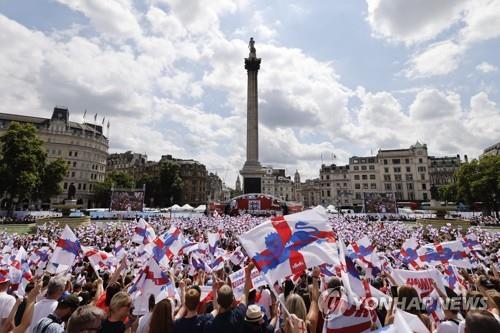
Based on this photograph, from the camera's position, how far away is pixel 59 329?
346cm

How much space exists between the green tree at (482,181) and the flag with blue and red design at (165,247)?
61.5m

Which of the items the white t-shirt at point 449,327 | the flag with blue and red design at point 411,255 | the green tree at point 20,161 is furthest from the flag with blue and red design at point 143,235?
the green tree at point 20,161

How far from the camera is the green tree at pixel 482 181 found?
2138 inches

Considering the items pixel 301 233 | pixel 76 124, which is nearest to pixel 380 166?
pixel 76 124

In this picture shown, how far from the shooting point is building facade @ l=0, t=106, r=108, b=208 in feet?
281

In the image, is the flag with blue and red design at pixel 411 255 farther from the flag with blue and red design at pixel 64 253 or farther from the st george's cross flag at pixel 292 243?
the flag with blue and red design at pixel 64 253

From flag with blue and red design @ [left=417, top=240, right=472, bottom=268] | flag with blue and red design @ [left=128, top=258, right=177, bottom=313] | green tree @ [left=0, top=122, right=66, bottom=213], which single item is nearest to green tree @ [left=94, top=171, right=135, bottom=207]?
green tree @ [left=0, top=122, right=66, bottom=213]

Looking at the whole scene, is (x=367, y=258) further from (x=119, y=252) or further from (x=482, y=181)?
(x=482, y=181)

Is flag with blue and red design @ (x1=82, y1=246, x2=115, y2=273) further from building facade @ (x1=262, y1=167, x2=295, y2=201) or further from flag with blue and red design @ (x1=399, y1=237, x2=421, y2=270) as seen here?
building facade @ (x1=262, y1=167, x2=295, y2=201)

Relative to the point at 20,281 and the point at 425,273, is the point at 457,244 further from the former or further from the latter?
the point at 20,281

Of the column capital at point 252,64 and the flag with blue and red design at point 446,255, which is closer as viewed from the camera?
the flag with blue and red design at point 446,255

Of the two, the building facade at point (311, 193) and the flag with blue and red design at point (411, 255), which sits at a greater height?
the building facade at point (311, 193)

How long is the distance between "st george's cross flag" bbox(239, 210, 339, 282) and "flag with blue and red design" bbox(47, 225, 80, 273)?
19.1ft

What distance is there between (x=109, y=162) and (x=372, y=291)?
14363 cm
